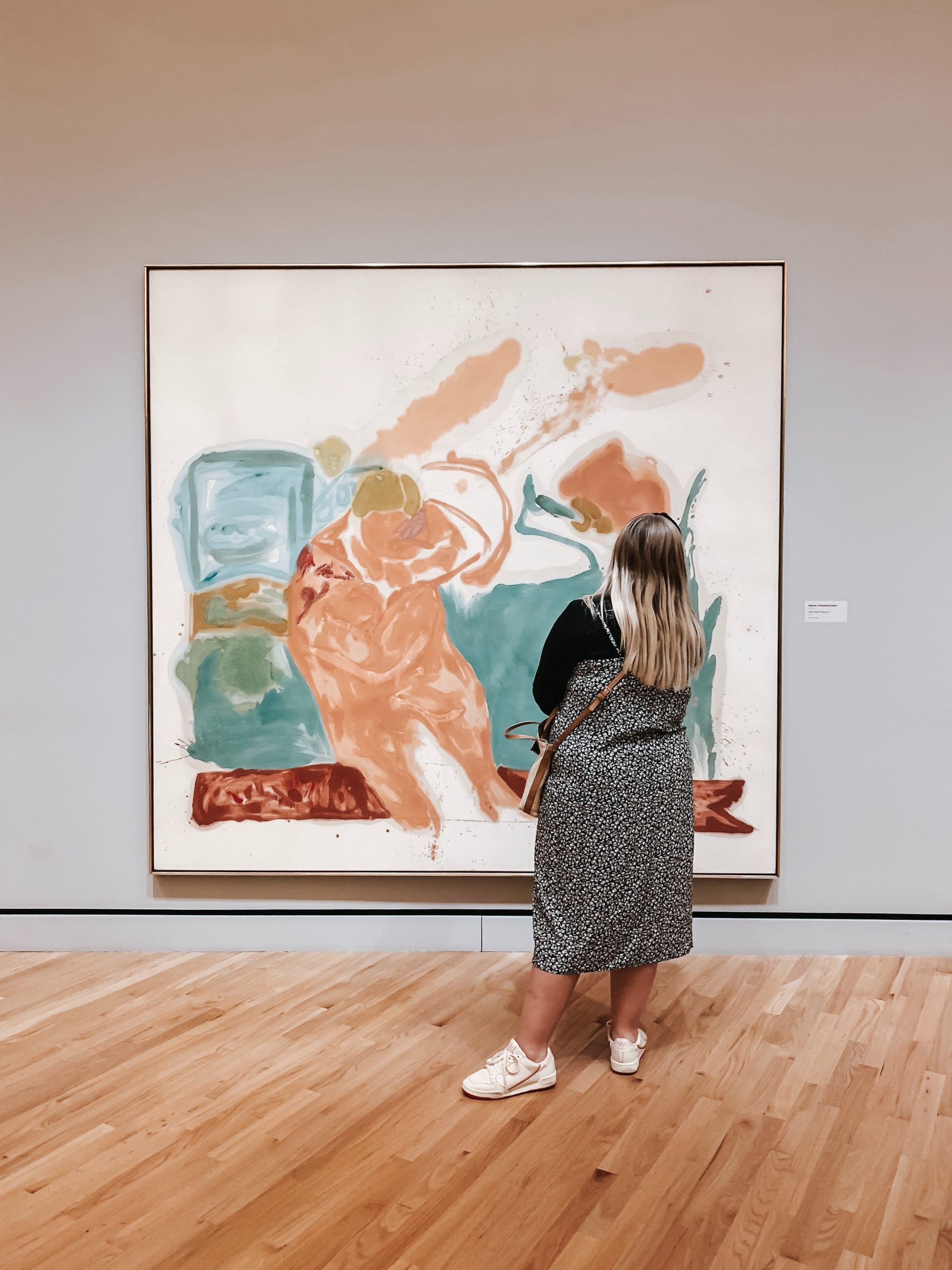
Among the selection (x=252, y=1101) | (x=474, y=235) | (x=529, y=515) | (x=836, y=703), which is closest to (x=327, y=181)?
(x=474, y=235)

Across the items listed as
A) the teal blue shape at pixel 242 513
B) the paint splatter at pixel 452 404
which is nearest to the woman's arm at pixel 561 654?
the paint splatter at pixel 452 404

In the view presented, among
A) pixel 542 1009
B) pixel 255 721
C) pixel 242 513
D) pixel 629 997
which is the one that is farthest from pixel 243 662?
pixel 629 997

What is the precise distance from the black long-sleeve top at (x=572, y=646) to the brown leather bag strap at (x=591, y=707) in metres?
0.05

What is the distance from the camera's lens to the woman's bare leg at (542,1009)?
1891mm

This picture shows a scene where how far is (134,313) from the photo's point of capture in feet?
8.71

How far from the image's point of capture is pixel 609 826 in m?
1.86

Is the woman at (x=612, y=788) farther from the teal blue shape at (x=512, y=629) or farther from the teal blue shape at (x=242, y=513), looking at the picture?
the teal blue shape at (x=242, y=513)

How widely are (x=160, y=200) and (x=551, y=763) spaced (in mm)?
2203

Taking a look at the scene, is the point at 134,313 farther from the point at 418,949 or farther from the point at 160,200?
the point at 418,949

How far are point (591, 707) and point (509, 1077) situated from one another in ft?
2.86

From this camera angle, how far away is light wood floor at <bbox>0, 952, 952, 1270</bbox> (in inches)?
56.9

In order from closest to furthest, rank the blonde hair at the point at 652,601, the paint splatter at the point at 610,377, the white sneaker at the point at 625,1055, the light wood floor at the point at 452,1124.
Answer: the light wood floor at the point at 452,1124, the blonde hair at the point at 652,601, the white sneaker at the point at 625,1055, the paint splatter at the point at 610,377

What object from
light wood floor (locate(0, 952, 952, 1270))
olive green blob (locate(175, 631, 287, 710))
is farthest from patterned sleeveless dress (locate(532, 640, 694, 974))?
olive green blob (locate(175, 631, 287, 710))

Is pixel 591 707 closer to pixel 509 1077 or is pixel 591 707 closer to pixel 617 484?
pixel 509 1077
